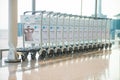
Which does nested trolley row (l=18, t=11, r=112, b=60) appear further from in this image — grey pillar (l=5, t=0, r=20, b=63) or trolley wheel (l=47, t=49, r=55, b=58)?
grey pillar (l=5, t=0, r=20, b=63)

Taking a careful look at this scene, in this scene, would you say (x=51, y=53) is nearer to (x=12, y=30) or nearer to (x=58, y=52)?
(x=58, y=52)

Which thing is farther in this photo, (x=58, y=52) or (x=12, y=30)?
(x=58, y=52)

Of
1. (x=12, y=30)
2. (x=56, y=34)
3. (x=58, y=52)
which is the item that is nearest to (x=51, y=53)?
(x=58, y=52)

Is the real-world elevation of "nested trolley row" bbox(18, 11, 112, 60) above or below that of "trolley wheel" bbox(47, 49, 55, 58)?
above

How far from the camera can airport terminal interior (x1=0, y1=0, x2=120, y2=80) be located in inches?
217

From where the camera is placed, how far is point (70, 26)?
883 centimetres

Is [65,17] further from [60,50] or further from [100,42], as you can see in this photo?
[100,42]

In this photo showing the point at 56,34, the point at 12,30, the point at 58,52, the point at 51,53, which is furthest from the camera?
the point at 58,52

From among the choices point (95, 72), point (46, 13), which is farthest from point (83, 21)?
point (95, 72)

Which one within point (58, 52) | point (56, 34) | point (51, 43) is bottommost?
point (58, 52)

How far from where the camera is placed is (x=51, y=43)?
8148 millimetres

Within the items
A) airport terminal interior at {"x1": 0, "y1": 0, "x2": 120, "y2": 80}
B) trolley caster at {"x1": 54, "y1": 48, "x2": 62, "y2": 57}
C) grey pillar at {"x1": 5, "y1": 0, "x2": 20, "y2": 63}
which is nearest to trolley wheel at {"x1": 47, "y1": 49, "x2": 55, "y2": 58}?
airport terminal interior at {"x1": 0, "y1": 0, "x2": 120, "y2": 80}

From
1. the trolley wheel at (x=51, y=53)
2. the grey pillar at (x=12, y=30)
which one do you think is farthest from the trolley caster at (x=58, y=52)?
the grey pillar at (x=12, y=30)

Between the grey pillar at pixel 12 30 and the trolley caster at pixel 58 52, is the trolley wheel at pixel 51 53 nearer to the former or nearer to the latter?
the trolley caster at pixel 58 52
